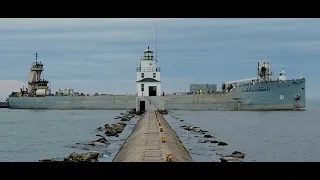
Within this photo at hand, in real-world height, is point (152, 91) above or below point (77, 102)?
above

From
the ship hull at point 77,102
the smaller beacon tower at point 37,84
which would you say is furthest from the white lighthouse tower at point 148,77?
the smaller beacon tower at point 37,84

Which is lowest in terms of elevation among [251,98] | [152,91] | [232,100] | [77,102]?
[77,102]

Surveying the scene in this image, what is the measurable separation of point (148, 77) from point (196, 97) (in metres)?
12.9

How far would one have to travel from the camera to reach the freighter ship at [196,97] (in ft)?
192

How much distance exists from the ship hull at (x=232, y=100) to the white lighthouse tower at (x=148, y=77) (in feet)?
21.3

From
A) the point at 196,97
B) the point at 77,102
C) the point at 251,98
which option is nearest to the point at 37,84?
the point at 77,102

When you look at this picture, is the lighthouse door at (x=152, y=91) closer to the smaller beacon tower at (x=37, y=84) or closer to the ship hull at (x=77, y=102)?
the ship hull at (x=77, y=102)

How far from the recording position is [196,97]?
61.8m

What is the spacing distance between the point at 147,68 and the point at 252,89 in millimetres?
14615

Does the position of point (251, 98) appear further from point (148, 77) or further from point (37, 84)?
point (37, 84)
